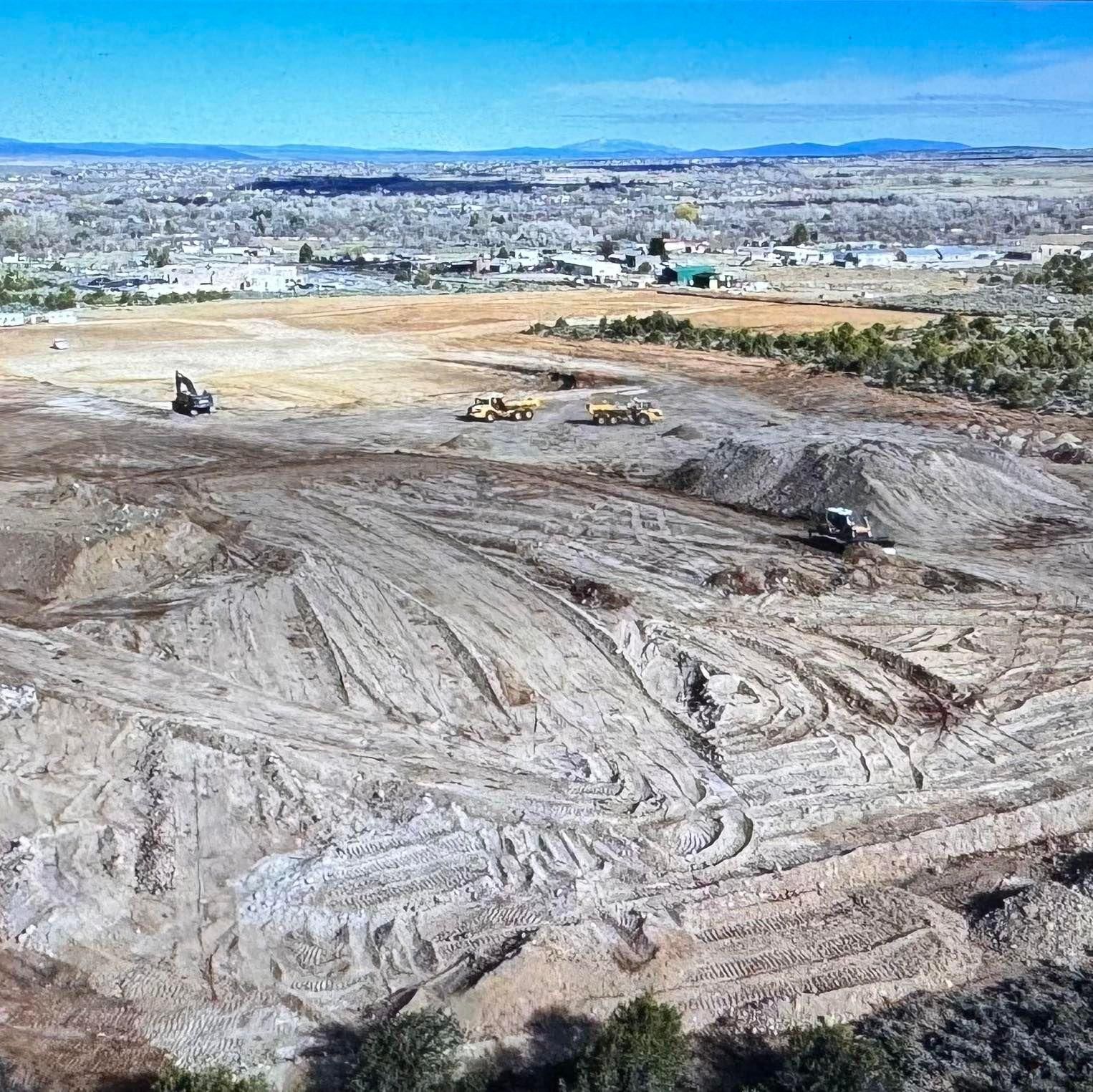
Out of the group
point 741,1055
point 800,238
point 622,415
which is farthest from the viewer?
point 800,238

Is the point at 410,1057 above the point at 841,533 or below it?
above

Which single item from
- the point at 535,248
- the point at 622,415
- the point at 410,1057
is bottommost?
the point at 535,248

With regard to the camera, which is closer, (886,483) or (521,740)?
(521,740)

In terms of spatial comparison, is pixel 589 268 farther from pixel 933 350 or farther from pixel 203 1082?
pixel 203 1082

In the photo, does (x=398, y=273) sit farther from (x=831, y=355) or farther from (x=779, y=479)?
(x=779, y=479)

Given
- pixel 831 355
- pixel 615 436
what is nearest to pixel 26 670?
pixel 615 436

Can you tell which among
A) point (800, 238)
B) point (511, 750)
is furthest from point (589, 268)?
point (511, 750)

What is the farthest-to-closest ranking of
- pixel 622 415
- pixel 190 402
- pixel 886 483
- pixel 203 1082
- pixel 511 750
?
pixel 190 402 → pixel 622 415 → pixel 886 483 → pixel 511 750 → pixel 203 1082
